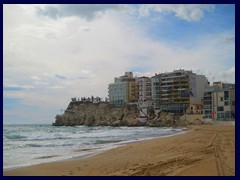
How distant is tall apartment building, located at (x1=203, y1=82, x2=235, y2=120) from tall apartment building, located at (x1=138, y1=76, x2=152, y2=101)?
1631 centimetres

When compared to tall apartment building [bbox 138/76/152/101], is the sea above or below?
below

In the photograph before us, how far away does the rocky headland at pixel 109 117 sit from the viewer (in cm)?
5437

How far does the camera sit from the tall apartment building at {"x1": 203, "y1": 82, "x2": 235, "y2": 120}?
40.6 m

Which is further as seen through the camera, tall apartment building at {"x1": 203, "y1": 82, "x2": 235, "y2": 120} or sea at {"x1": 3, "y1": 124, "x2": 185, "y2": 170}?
tall apartment building at {"x1": 203, "y1": 82, "x2": 235, "y2": 120}

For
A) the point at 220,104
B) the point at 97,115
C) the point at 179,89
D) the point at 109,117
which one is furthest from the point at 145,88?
the point at 220,104

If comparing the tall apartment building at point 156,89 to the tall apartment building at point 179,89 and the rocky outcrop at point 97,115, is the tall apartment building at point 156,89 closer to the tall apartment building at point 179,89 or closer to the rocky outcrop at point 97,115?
the tall apartment building at point 179,89

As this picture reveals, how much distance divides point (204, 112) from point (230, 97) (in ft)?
23.6

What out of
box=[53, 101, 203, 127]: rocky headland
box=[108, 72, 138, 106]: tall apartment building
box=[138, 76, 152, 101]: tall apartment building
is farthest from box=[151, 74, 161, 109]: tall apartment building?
box=[108, 72, 138, 106]: tall apartment building

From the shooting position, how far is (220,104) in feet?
142

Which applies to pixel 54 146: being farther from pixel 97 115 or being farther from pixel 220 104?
pixel 97 115

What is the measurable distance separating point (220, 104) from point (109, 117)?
30669mm

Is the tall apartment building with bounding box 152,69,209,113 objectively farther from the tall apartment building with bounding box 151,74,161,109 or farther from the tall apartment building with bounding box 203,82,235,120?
the tall apartment building with bounding box 203,82,235,120

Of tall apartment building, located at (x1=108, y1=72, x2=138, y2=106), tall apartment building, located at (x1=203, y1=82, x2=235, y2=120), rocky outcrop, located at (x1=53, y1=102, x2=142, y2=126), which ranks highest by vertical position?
tall apartment building, located at (x1=108, y1=72, x2=138, y2=106)
